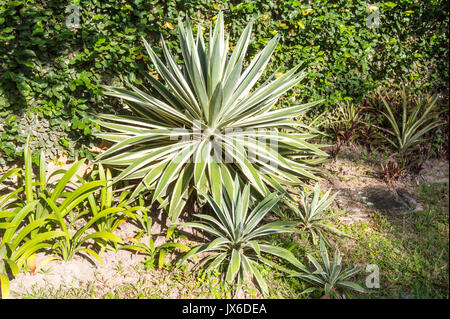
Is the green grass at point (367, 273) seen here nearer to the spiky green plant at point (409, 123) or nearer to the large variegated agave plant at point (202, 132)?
the large variegated agave plant at point (202, 132)

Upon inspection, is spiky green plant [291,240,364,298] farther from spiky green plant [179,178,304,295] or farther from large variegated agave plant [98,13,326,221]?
large variegated agave plant [98,13,326,221]

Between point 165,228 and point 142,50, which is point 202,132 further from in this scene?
point 142,50

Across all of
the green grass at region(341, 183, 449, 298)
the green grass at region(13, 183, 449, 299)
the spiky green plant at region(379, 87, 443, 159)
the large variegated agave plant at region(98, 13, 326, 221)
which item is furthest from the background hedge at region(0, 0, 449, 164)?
the green grass at region(341, 183, 449, 298)

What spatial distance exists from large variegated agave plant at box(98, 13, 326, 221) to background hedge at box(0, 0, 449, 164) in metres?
0.34

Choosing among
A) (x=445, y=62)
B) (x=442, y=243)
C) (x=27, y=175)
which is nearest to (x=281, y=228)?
(x=442, y=243)

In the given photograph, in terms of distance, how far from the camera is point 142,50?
3.47 m

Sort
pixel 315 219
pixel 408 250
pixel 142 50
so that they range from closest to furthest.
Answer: pixel 408 250
pixel 315 219
pixel 142 50

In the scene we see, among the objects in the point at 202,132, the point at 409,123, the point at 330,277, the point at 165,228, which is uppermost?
the point at 409,123

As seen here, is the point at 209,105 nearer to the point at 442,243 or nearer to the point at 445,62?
the point at 442,243

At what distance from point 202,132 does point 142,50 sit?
106cm

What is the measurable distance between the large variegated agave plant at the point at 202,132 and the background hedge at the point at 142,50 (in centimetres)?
34

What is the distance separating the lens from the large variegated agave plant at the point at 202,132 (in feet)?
9.71

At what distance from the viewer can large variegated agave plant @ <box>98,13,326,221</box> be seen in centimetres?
296

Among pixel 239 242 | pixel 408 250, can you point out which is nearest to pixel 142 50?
pixel 239 242
